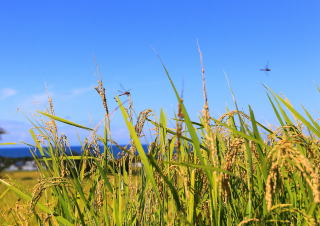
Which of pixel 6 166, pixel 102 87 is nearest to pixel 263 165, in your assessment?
pixel 102 87

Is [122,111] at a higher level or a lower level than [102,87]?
lower

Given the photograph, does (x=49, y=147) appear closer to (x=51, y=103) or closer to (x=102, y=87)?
(x=51, y=103)

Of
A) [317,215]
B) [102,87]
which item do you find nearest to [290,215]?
[317,215]

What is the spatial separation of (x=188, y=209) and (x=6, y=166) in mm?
13511

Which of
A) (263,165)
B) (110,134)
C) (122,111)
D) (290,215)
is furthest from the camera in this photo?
(110,134)

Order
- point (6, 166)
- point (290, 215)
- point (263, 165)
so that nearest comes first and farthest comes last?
1. point (263, 165)
2. point (290, 215)
3. point (6, 166)

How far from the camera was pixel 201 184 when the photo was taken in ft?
6.78

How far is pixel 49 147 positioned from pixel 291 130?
58.1 inches

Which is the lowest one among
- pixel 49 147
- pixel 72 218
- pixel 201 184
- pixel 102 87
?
pixel 72 218

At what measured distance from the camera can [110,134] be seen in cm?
183

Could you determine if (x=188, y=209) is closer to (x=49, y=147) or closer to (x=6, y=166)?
(x=49, y=147)

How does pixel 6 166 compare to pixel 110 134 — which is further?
pixel 6 166

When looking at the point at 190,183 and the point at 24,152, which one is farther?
the point at 24,152

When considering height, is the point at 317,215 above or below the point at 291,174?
below
